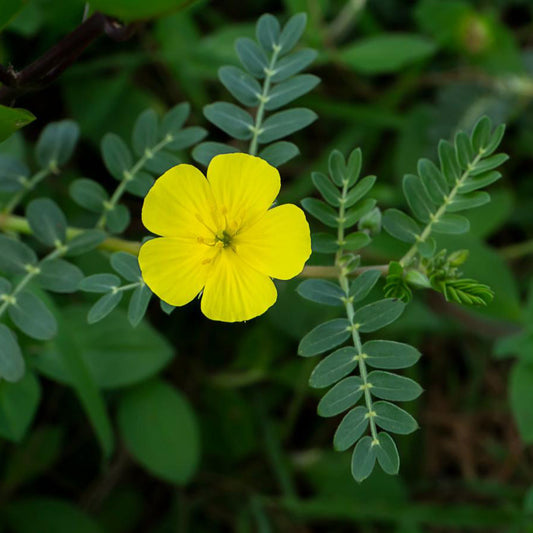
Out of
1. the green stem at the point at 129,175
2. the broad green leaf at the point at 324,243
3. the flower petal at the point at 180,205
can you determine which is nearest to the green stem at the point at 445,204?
the broad green leaf at the point at 324,243

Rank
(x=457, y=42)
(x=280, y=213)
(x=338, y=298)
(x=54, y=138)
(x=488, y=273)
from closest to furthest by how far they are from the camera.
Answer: (x=280, y=213)
(x=338, y=298)
(x=54, y=138)
(x=488, y=273)
(x=457, y=42)

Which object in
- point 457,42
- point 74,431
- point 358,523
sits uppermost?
point 457,42

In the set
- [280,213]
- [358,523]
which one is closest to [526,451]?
[358,523]

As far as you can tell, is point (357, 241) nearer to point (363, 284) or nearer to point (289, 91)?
point (363, 284)

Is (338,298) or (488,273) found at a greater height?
(488,273)

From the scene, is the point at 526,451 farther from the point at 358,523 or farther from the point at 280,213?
the point at 280,213

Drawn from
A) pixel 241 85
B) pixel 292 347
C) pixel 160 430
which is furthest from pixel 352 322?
pixel 292 347
